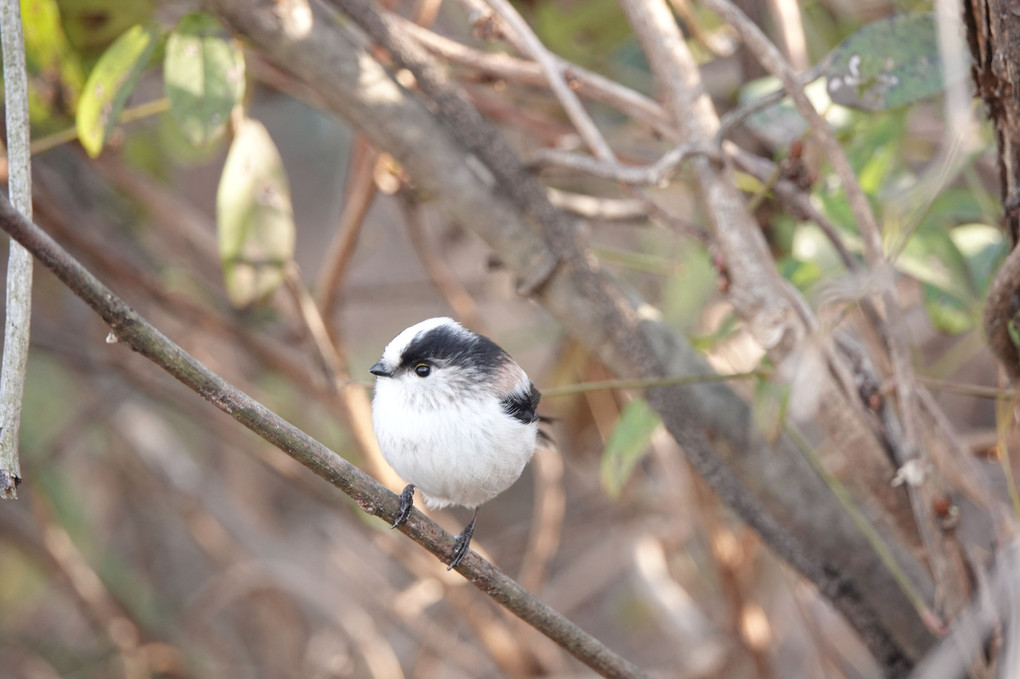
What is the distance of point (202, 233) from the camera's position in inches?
96.7

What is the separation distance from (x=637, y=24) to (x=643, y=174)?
0.32 m

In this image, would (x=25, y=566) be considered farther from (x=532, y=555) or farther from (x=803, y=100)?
(x=803, y=100)

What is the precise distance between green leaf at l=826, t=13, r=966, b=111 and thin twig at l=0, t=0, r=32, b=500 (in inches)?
47.0

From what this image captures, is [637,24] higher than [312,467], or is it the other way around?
[637,24]

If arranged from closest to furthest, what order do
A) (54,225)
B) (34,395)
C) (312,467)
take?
(312,467) < (54,225) < (34,395)

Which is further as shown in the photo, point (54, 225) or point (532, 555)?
point (532, 555)

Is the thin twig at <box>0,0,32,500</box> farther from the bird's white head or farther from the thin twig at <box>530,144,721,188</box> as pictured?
the thin twig at <box>530,144,721,188</box>

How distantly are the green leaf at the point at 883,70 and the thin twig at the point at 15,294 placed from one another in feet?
3.92

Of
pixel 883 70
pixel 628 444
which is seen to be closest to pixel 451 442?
pixel 628 444

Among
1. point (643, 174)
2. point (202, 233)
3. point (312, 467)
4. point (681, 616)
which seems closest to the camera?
point (312, 467)

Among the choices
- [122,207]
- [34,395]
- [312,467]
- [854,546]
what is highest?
[312,467]

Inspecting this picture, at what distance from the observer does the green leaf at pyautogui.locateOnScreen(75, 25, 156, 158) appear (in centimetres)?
150

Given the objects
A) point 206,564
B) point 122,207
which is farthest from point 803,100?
point 206,564

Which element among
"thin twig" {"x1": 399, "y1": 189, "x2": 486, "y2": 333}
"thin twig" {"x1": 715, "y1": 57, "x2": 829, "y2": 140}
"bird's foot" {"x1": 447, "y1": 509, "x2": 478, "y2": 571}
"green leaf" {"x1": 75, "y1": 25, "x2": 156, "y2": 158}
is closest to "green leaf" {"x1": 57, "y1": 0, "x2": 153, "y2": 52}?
"green leaf" {"x1": 75, "y1": 25, "x2": 156, "y2": 158}
